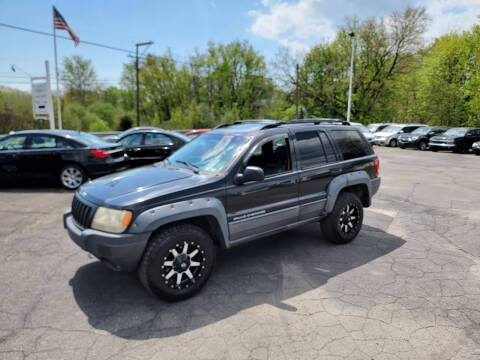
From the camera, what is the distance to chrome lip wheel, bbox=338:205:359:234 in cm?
472

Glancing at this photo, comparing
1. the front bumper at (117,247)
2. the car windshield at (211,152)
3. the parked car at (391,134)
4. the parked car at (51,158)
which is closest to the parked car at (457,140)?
the parked car at (391,134)

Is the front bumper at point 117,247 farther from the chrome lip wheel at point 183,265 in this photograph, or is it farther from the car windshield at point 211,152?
the car windshield at point 211,152

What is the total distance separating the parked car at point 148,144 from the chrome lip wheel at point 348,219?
689 cm

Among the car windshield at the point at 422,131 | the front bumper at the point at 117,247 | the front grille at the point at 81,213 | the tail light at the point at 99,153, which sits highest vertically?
the car windshield at the point at 422,131

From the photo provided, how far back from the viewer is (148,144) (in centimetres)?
1069

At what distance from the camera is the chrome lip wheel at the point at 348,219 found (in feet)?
15.5

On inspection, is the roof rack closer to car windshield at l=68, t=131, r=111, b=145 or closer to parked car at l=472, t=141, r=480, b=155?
car windshield at l=68, t=131, r=111, b=145

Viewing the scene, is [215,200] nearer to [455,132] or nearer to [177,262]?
[177,262]

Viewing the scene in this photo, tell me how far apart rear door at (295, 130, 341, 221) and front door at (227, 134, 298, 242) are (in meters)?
0.14

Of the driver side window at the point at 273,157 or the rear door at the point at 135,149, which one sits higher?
the driver side window at the point at 273,157

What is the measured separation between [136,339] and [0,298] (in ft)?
5.56

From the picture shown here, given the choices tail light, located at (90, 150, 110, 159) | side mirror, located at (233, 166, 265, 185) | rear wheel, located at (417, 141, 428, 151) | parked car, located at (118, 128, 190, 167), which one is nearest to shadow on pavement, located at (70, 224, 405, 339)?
side mirror, located at (233, 166, 265, 185)

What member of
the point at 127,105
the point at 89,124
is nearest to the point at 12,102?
the point at 89,124

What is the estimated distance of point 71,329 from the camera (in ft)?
9.42
